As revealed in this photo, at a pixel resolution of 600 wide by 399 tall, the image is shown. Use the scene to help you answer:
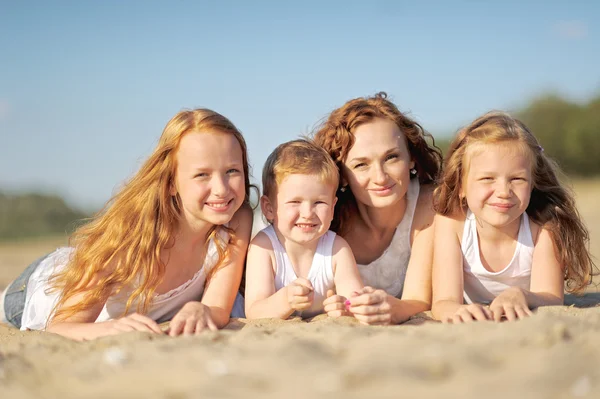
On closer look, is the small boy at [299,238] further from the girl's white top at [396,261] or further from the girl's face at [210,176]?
the girl's white top at [396,261]

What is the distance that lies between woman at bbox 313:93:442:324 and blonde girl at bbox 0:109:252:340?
0.75m

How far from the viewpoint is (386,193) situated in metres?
4.20

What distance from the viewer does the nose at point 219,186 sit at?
386cm

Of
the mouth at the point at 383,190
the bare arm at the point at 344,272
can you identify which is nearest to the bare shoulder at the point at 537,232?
the mouth at the point at 383,190

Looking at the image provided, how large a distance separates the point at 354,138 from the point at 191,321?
1.73 meters

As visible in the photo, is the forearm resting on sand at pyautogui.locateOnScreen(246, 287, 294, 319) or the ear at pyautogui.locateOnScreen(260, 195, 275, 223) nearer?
the forearm resting on sand at pyautogui.locateOnScreen(246, 287, 294, 319)

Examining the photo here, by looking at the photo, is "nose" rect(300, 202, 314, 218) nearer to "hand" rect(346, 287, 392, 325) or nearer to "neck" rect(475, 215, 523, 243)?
"hand" rect(346, 287, 392, 325)

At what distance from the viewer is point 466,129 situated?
4273 millimetres

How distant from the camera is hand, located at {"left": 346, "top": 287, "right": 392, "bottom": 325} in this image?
11.4 feet

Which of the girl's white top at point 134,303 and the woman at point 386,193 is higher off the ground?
the woman at point 386,193

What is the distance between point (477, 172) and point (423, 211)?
2.03 feet

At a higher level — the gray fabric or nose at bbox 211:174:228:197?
nose at bbox 211:174:228:197

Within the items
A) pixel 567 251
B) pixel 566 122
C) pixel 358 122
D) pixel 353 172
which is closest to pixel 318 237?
pixel 353 172

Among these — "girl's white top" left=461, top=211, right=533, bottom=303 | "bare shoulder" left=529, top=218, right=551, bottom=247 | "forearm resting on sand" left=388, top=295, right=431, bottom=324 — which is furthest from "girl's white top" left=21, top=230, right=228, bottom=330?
"bare shoulder" left=529, top=218, right=551, bottom=247
